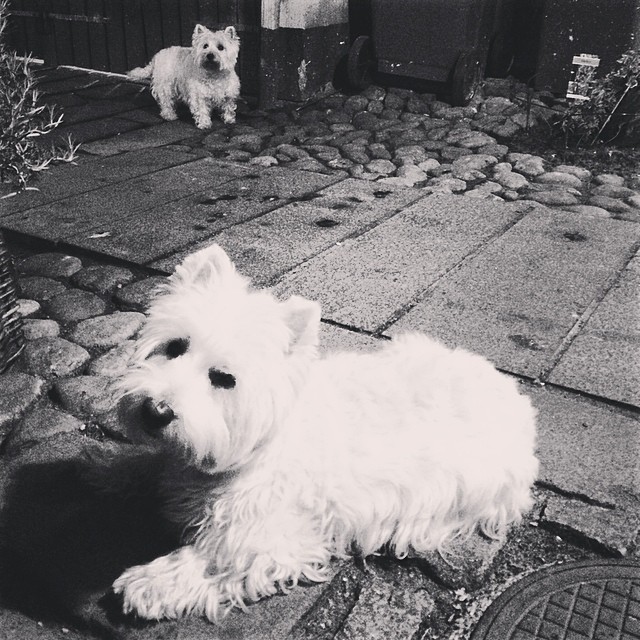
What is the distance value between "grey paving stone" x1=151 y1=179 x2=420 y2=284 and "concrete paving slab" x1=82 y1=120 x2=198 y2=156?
2.31 metres

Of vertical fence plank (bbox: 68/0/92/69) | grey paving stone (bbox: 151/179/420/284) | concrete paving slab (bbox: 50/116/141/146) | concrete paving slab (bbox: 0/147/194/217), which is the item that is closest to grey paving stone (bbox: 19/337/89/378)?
grey paving stone (bbox: 151/179/420/284)

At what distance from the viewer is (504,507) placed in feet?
8.16

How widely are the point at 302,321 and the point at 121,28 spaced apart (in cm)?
899

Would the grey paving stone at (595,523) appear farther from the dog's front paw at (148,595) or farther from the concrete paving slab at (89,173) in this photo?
the concrete paving slab at (89,173)

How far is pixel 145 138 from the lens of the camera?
7.21m

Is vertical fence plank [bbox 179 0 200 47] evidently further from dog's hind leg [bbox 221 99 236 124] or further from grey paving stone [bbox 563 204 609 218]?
grey paving stone [bbox 563 204 609 218]

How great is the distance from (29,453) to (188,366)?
45.2 inches

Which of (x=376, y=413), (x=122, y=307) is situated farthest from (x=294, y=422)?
(x=122, y=307)

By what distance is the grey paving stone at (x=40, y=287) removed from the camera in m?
3.91

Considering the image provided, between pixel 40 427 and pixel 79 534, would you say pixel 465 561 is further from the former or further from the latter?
pixel 40 427

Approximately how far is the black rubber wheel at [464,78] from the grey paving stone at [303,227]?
9.03ft

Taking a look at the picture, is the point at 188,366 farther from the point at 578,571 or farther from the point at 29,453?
the point at 578,571

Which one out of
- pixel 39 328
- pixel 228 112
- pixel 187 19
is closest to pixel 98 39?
pixel 187 19

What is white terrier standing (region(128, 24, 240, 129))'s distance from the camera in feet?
25.4
